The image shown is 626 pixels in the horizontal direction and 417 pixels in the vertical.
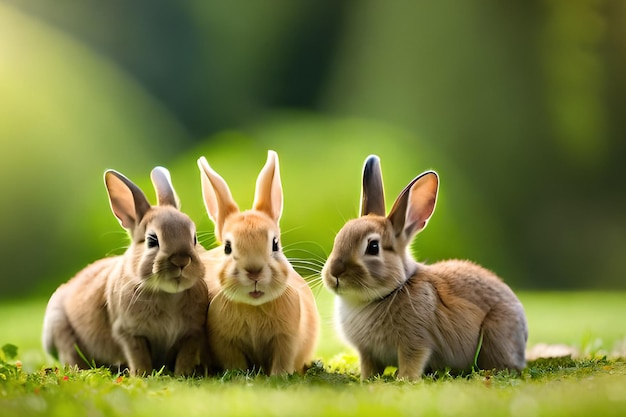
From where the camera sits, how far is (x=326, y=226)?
7.73 meters

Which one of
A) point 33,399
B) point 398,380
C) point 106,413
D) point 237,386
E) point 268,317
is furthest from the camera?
point 268,317

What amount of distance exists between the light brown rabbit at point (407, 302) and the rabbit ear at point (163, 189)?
0.87 metres

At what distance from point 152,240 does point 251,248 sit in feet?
1.64

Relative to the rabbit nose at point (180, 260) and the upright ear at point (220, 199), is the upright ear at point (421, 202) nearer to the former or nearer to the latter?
the upright ear at point (220, 199)

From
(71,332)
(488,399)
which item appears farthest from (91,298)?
(488,399)

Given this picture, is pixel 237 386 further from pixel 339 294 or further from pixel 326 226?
pixel 326 226

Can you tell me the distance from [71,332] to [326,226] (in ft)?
12.3

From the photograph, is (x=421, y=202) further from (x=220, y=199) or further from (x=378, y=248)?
(x=220, y=199)

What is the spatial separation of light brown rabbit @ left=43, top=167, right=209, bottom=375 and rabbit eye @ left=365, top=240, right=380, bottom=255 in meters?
0.77

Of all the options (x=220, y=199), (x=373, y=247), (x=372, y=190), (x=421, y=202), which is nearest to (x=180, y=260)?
(x=220, y=199)

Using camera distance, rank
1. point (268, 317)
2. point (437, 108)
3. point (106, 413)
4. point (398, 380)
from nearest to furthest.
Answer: point (106, 413) → point (398, 380) → point (268, 317) → point (437, 108)

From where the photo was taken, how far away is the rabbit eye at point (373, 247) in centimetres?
378

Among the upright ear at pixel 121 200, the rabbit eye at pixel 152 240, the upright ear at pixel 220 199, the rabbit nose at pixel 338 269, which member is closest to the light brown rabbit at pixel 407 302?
the rabbit nose at pixel 338 269

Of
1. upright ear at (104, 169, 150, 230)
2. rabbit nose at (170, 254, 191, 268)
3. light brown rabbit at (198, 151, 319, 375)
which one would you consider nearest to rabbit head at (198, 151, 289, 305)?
light brown rabbit at (198, 151, 319, 375)
